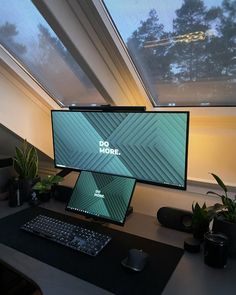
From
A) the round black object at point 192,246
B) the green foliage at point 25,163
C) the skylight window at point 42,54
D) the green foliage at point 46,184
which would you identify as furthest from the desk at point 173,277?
the skylight window at point 42,54

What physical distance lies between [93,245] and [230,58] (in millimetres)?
1084

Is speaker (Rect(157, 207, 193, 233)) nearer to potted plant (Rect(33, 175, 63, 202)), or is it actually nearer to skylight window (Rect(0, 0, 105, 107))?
potted plant (Rect(33, 175, 63, 202))

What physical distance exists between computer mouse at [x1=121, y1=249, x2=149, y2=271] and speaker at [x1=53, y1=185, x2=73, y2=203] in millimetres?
726

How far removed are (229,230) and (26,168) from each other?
4.06 feet

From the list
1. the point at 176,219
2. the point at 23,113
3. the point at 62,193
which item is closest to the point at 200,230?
the point at 176,219

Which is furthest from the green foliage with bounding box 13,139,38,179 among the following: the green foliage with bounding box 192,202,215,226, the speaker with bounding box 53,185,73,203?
the green foliage with bounding box 192,202,215,226

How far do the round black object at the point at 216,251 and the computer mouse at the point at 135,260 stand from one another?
24cm

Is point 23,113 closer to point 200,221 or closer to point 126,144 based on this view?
point 126,144

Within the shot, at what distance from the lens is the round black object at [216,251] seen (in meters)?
0.99

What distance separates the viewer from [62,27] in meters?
1.26

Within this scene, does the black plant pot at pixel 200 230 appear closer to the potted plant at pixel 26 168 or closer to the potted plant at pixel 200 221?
the potted plant at pixel 200 221

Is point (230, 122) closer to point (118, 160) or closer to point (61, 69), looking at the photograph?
point (118, 160)

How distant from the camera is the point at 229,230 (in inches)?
41.2

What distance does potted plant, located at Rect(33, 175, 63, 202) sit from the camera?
1.65m
